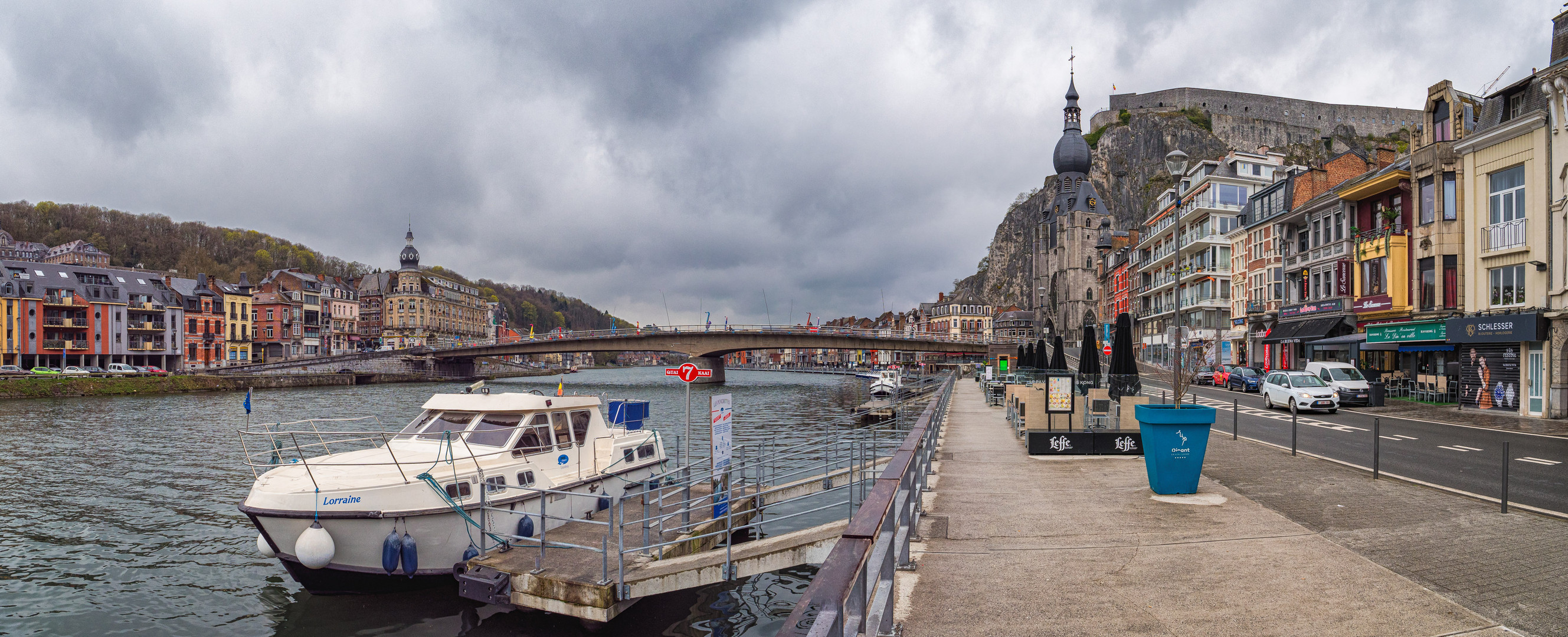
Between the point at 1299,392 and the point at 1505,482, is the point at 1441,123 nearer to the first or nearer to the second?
the point at 1299,392

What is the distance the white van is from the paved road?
254cm

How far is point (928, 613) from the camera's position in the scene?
502 centimetres

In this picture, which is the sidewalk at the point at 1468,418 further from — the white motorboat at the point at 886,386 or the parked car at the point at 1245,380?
the white motorboat at the point at 886,386

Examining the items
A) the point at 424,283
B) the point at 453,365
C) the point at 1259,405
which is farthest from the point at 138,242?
the point at 1259,405

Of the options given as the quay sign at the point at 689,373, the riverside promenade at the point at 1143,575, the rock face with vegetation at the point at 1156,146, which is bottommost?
the riverside promenade at the point at 1143,575

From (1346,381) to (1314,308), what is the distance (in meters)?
11.5

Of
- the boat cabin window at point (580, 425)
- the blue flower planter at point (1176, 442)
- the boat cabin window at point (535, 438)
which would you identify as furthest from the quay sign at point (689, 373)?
the blue flower planter at point (1176, 442)

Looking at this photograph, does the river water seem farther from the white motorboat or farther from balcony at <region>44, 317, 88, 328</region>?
balcony at <region>44, 317, 88, 328</region>

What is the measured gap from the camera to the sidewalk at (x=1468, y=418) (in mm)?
19094

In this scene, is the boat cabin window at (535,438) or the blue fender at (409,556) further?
the boat cabin window at (535,438)

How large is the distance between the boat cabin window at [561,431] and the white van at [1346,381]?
79.8ft

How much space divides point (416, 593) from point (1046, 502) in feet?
26.2

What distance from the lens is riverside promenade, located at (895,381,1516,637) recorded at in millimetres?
4766

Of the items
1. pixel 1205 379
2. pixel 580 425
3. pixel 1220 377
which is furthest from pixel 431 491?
pixel 1205 379
